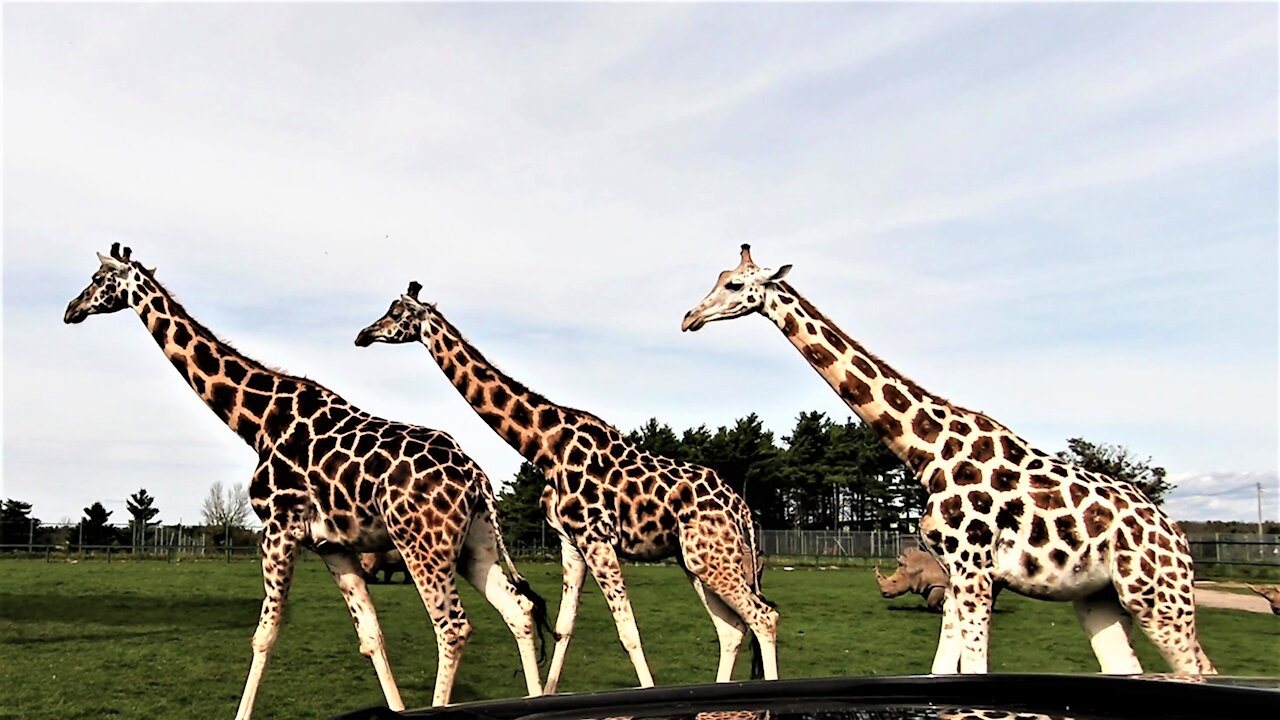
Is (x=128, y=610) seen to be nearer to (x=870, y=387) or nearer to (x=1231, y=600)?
(x=870, y=387)

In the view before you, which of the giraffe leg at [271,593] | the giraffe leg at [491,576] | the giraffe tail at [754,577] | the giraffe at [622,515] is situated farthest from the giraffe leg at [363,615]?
the giraffe tail at [754,577]

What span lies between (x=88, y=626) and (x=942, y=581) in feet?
37.1

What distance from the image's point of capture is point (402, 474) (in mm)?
7129

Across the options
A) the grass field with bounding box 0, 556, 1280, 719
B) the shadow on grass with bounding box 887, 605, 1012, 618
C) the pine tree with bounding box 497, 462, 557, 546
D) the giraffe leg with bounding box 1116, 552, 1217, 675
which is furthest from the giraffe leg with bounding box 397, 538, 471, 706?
the pine tree with bounding box 497, 462, 557, 546

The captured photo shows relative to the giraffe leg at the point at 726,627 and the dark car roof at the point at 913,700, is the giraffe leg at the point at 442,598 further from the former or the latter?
the dark car roof at the point at 913,700

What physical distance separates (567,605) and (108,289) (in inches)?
153

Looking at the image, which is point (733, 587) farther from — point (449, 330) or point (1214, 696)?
point (1214, 696)

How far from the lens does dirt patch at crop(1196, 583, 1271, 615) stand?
704 inches

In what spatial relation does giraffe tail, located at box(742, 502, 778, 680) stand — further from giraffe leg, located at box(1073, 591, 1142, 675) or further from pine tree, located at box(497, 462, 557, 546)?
pine tree, located at box(497, 462, 557, 546)

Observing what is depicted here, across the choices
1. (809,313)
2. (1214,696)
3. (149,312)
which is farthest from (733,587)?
(1214,696)

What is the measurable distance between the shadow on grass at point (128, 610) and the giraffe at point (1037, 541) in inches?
411

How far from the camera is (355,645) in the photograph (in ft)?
39.7

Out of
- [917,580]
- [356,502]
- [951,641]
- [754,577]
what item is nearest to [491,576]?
[356,502]

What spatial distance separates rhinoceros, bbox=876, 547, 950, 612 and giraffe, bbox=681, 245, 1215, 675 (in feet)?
32.2
